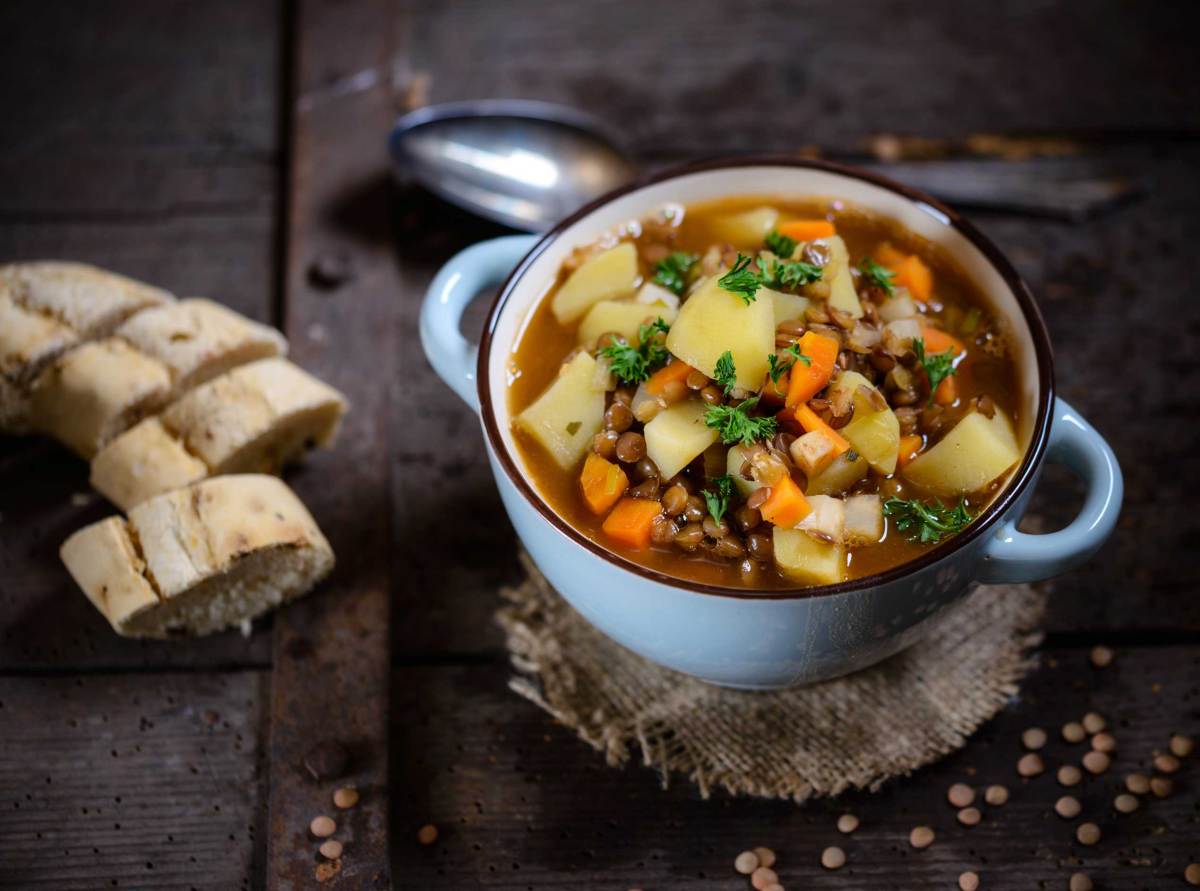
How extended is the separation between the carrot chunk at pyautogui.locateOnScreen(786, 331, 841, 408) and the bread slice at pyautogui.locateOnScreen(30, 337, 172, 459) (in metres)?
1.49

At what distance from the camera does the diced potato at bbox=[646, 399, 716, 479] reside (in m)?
2.16

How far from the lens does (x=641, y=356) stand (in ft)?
7.52

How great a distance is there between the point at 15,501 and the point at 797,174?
1983 millimetres

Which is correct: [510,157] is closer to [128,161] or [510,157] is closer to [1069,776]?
[128,161]

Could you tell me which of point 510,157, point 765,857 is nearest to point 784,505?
point 765,857

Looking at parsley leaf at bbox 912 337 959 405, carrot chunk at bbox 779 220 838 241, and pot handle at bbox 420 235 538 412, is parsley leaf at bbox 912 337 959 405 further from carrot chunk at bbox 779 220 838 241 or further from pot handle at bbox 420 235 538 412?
pot handle at bbox 420 235 538 412

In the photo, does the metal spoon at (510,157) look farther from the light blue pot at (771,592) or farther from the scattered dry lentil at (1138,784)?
the scattered dry lentil at (1138,784)

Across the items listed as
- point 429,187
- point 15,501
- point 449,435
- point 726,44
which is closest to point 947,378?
point 449,435

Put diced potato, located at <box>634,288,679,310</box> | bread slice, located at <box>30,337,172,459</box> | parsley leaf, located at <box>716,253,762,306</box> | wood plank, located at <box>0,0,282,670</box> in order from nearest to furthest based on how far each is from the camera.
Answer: parsley leaf, located at <box>716,253,762,306</box> < diced potato, located at <box>634,288,679,310</box> < bread slice, located at <box>30,337,172,459</box> < wood plank, located at <box>0,0,282,670</box>

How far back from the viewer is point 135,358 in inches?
110

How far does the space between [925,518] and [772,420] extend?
320 mm

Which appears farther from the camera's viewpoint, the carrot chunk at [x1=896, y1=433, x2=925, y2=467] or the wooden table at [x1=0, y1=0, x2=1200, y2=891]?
the wooden table at [x1=0, y1=0, x2=1200, y2=891]

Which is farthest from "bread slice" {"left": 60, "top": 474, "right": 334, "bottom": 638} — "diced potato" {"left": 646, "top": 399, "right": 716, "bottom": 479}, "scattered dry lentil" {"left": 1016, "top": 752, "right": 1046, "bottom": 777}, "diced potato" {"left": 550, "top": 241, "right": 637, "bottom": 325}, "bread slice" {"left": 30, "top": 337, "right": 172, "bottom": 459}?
"scattered dry lentil" {"left": 1016, "top": 752, "right": 1046, "bottom": 777}

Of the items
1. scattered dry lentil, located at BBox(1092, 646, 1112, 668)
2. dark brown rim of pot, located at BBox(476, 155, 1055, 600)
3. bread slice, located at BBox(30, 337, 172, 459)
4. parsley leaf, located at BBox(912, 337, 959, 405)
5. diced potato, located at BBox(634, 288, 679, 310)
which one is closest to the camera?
dark brown rim of pot, located at BBox(476, 155, 1055, 600)
